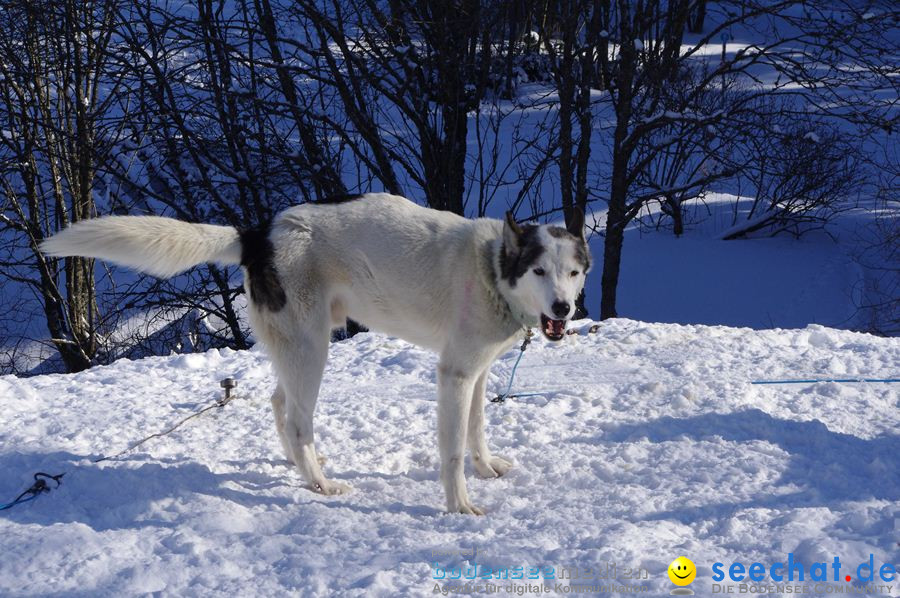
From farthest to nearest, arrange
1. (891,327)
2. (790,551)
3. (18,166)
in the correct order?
(891,327), (18,166), (790,551)

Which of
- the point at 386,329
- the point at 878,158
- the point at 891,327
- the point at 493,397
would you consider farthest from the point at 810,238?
the point at 386,329

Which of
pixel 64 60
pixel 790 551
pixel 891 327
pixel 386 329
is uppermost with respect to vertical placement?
pixel 64 60

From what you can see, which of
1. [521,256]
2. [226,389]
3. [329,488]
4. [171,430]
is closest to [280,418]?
[329,488]

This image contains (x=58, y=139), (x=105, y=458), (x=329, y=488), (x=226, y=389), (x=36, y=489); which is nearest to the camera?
(x=36, y=489)

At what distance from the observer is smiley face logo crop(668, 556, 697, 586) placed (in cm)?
327

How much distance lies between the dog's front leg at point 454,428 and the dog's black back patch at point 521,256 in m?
0.58

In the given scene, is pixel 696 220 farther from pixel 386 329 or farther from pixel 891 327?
pixel 386 329

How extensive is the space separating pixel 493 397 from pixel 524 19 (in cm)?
671

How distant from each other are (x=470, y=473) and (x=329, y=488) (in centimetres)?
85

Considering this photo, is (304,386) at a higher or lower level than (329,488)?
higher

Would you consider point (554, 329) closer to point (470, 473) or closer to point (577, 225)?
point (577, 225)

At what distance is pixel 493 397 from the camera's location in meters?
5.88

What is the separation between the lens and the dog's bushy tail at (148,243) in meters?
4.27

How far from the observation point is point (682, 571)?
3338 mm
